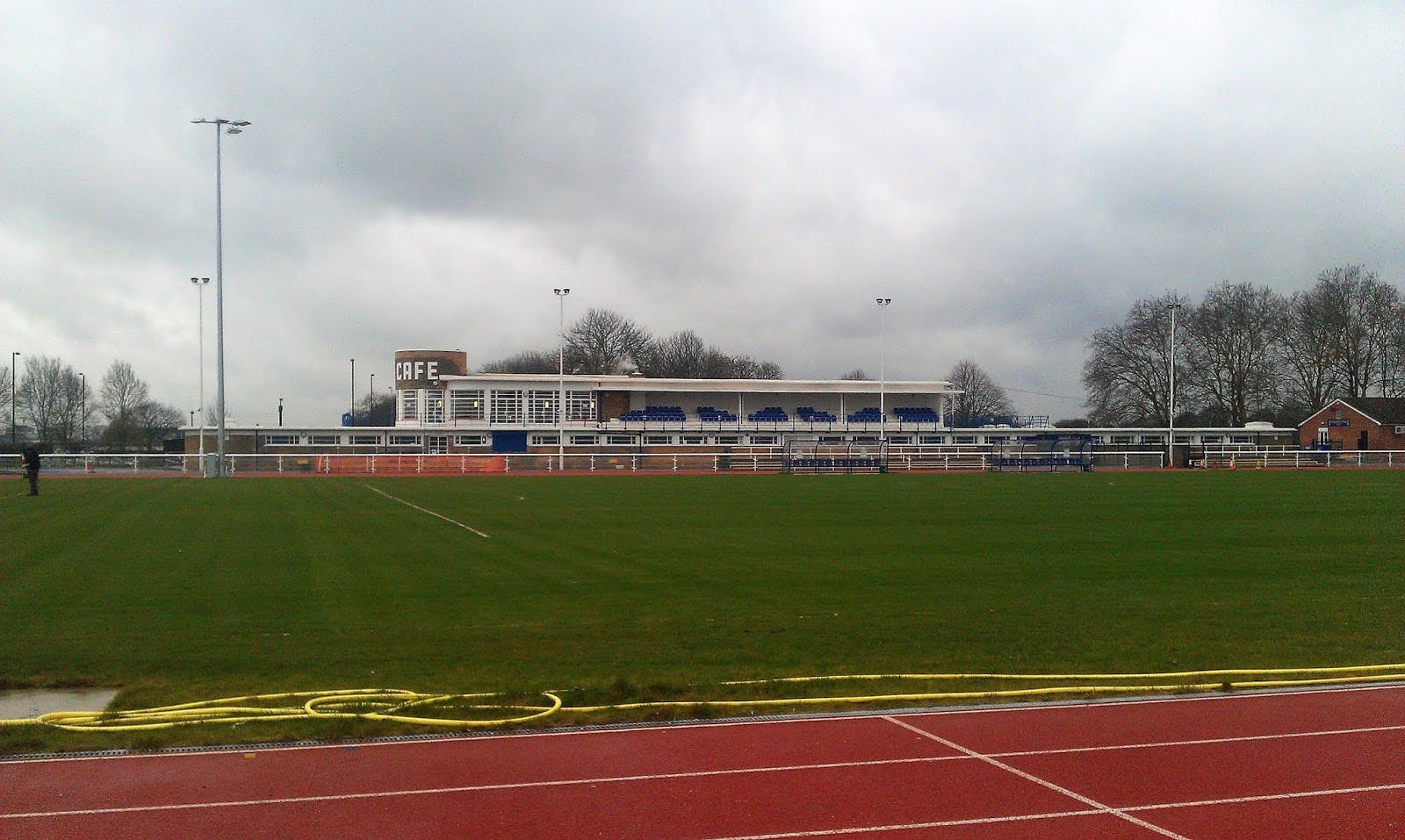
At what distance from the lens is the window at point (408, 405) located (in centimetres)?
9406

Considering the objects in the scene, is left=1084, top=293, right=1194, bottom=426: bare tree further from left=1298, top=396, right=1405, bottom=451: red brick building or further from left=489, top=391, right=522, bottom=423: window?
left=489, top=391, right=522, bottom=423: window

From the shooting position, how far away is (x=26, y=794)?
23.1 feet

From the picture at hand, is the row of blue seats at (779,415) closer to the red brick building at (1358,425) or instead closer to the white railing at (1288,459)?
the white railing at (1288,459)

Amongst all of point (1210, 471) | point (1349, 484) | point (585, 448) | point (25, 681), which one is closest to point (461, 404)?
point (585, 448)

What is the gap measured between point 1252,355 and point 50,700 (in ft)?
322

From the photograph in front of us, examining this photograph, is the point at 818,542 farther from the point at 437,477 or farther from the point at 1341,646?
the point at 437,477

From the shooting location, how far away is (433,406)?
89.9m

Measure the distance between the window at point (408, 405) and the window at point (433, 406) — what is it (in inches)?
143

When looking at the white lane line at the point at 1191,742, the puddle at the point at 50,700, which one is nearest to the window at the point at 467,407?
the puddle at the point at 50,700

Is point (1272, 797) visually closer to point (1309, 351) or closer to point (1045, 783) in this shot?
point (1045, 783)

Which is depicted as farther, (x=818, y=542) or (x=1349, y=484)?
(x=1349, y=484)

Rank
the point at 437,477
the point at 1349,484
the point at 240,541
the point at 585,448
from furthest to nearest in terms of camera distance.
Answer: the point at 585,448, the point at 437,477, the point at 1349,484, the point at 240,541

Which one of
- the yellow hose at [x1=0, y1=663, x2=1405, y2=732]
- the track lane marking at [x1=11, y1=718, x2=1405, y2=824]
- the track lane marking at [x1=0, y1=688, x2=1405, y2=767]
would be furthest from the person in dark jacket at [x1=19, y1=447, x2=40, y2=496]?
the track lane marking at [x1=11, y1=718, x2=1405, y2=824]

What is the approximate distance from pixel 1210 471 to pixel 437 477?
141 feet
